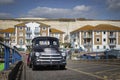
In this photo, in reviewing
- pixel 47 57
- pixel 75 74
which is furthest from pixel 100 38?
pixel 75 74

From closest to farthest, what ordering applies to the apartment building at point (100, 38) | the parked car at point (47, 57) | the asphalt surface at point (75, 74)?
the asphalt surface at point (75, 74)
the parked car at point (47, 57)
the apartment building at point (100, 38)

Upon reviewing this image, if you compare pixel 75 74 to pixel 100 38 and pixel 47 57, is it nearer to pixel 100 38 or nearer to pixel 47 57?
pixel 47 57

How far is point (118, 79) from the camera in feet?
40.7

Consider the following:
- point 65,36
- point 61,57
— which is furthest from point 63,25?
point 61,57

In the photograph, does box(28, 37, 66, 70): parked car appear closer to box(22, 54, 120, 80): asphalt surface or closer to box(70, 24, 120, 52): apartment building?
box(22, 54, 120, 80): asphalt surface

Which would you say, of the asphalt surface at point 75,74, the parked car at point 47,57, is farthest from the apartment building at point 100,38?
the asphalt surface at point 75,74

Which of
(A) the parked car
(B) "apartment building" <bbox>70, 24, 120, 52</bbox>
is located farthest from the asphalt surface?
(B) "apartment building" <bbox>70, 24, 120, 52</bbox>

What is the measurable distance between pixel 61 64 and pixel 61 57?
16.9 inches

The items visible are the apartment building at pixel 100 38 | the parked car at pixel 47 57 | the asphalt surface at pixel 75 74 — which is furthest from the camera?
the apartment building at pixel 100 38

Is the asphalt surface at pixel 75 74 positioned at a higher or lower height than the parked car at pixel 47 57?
lower

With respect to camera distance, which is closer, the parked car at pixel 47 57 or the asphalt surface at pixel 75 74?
the asphalt surface at pixel 75 74

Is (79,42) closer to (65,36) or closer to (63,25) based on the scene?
(65,36)

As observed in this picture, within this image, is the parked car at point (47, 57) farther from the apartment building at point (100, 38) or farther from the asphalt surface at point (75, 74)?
the apartment building at point (100, 38)

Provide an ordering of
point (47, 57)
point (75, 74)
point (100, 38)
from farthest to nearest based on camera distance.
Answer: point (100, 38), point (47, 57), point (75, 74)
